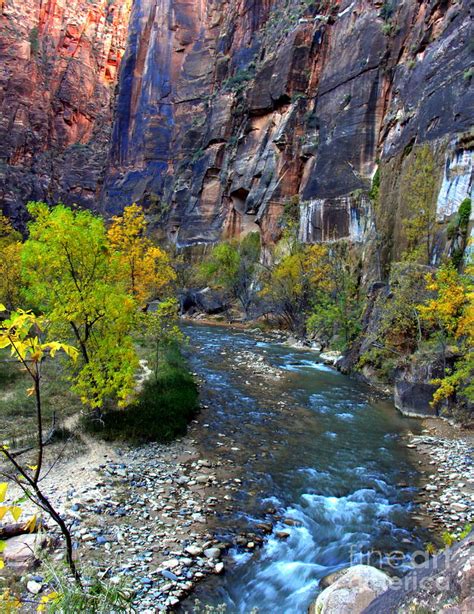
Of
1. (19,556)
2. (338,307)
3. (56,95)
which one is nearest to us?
(19,556)

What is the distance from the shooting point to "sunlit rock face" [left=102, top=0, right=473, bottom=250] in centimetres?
3209

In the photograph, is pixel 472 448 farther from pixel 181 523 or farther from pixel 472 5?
pixel 472 5

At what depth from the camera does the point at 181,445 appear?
1113 centimetres

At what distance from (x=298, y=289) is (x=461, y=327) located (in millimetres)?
20166

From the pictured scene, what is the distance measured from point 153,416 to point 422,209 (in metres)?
18.7

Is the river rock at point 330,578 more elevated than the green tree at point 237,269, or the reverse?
the green tree at point 237,269

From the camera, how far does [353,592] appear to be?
16.7 feet

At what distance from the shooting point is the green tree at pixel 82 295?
34.3 ft

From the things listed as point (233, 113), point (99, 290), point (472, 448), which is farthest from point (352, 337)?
point (233, 113)

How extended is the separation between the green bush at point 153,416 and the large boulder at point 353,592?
6.66 meters

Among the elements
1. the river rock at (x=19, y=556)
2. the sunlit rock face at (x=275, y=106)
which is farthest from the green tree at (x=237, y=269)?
the river rock at (x=19, y=556)

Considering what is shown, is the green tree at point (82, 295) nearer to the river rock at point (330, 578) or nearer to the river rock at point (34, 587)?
the river rock at point (34, 587)

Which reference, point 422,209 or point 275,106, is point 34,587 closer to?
point 422,209

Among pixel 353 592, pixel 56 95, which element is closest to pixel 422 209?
pixel 353 592
